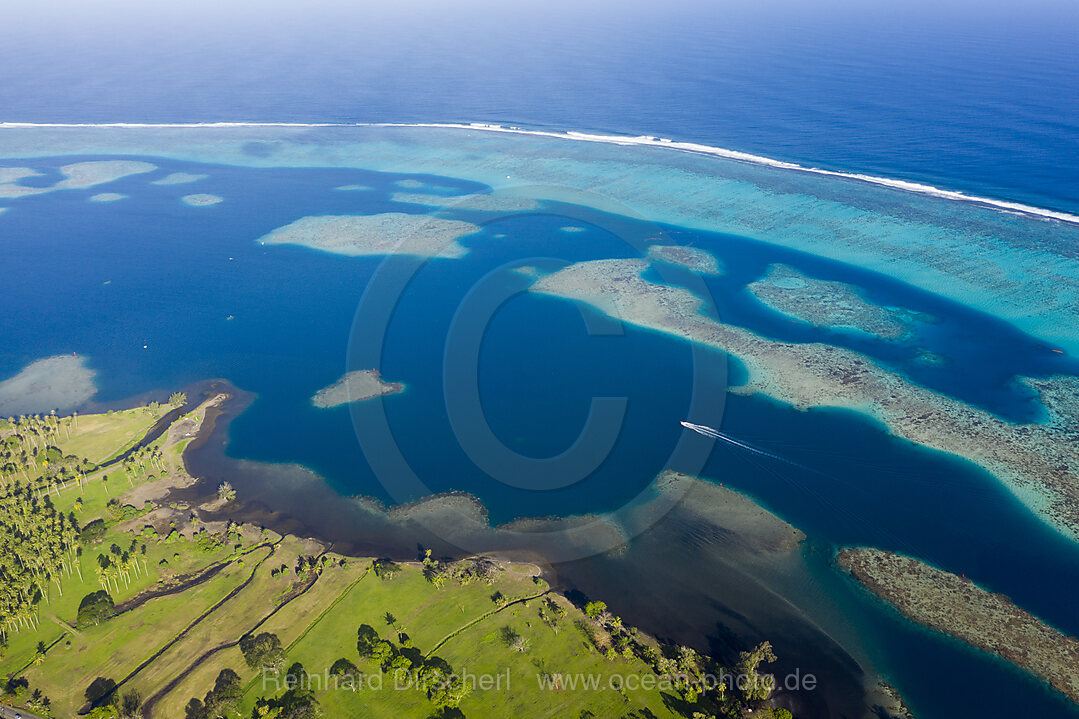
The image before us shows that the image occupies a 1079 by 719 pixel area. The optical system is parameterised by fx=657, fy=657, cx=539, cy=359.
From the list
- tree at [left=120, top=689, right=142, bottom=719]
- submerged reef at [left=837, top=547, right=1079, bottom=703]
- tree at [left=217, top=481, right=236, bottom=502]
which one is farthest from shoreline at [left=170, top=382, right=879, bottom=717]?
tree at [left=120, top=689, right=142, bottom=719]

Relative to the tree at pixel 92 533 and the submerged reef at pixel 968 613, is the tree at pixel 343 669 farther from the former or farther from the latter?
the submerged reef at pixel 968 613

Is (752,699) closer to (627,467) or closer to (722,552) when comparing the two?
(722,552)

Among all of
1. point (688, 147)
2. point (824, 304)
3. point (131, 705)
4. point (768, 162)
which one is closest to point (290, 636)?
point (131, 705)

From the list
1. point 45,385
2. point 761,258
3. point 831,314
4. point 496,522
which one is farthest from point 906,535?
point 45,385

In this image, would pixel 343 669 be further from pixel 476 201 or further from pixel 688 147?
pixel 688 147

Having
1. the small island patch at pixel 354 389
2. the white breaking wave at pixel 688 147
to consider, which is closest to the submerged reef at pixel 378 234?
the small island patch at pixel 354 389

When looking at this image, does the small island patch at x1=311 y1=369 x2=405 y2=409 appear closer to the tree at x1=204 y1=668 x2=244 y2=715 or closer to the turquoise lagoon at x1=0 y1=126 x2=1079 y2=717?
the turquoise lagoon at x1=0 y1=126 x2=1079 y2=717
